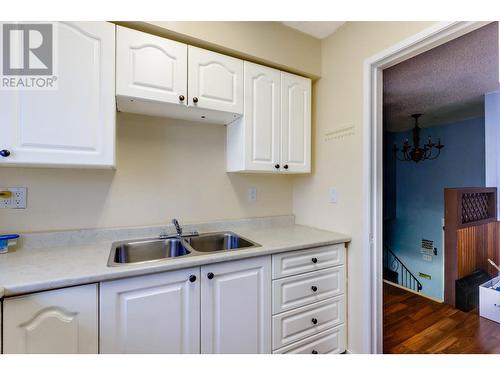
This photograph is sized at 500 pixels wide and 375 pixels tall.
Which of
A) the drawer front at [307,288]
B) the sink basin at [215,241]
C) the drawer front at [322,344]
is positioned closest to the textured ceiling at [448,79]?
the drawer front at [307,288]

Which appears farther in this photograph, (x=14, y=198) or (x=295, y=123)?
(x=295, y=123)

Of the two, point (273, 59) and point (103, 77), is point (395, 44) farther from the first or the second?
point (103, 77)

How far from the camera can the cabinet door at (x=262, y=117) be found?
64.4 inches

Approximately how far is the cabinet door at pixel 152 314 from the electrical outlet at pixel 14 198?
0.80 meters

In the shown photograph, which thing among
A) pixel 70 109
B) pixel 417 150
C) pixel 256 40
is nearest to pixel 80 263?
pixel 70 109

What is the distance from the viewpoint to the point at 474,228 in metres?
2.94

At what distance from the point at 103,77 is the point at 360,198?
166 cm

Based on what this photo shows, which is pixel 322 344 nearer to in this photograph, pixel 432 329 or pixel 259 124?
pixel 432 329

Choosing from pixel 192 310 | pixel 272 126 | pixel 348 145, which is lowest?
pixel 192 310

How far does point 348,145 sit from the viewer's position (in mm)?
1692

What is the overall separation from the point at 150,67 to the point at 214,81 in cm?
37

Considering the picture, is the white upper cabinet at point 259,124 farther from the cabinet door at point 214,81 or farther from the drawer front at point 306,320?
the drawer front at point 306,320

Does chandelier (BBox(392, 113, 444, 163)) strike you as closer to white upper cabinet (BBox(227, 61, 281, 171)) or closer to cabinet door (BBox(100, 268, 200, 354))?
white upper cabinet (BBox(227, 61, 281, 171))

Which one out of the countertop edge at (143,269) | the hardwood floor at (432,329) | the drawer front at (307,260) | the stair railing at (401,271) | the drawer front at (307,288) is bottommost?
the stair railing at (401,271)
